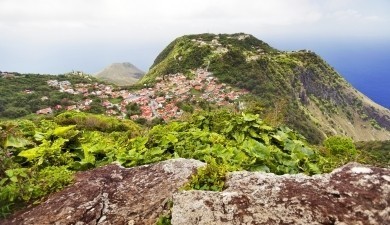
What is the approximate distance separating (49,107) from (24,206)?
7374 centimetres

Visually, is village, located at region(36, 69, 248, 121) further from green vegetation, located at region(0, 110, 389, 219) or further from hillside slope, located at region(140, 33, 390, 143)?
green vegetation, located at region(0, 110, 389, 219)

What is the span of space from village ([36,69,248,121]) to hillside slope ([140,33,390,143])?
456 centimetres

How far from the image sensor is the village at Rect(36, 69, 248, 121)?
72.8 meters

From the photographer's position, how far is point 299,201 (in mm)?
6160

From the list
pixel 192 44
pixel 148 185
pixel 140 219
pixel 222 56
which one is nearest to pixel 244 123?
pixel 148 185

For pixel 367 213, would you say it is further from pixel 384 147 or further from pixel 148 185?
pixel 384 147

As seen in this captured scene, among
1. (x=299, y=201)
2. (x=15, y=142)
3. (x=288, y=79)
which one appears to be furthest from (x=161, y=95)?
(x=299, y=201)

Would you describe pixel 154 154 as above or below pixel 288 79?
above

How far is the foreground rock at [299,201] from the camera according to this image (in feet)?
19.2

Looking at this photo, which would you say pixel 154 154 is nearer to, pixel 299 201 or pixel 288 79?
pixel 299 201

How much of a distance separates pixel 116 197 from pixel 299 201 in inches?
137

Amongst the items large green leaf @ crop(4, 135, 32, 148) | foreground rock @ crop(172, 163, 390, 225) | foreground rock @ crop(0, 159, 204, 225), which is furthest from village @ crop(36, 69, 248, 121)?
foreground rock @ crop(172, 163, 390, 225)

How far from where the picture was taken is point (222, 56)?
349 feet

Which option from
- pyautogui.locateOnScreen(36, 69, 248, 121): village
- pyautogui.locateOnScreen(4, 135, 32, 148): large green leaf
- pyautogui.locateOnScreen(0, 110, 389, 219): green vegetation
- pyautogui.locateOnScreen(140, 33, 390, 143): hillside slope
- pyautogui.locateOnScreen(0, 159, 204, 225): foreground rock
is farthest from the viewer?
pyautogui.locateOnScreen(140, 33, 390, 143): hillside slope
